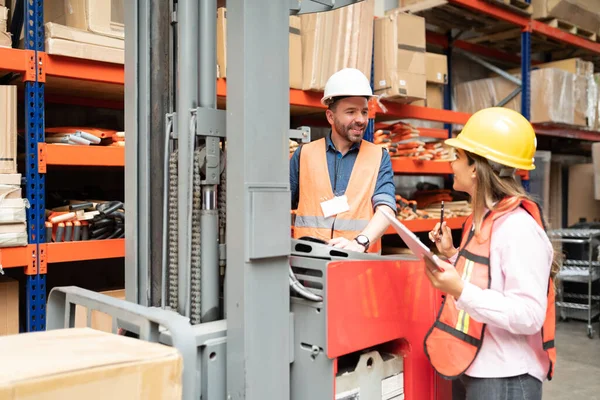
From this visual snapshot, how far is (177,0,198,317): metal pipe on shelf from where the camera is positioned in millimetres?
1726

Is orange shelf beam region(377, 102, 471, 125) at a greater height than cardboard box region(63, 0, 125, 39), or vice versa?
cardboard box region(63, 0, 125, 39)

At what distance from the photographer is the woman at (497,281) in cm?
174

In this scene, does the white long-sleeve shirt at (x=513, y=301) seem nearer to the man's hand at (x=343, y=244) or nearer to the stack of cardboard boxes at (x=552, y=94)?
the man's hand at (x=343, y=244)

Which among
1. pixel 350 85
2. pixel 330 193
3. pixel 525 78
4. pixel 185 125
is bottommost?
pixel 330 193

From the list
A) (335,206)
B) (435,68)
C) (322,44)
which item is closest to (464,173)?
(335,206)

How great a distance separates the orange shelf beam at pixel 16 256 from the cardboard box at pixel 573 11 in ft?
21.7

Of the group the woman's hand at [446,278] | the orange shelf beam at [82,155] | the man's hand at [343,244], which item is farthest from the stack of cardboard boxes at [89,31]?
the woman's hand at [446,278]

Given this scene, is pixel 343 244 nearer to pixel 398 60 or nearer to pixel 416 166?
pixel 398 60

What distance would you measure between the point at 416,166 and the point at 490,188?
387cm

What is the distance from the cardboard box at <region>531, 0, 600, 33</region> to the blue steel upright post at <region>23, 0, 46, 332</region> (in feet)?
20.1

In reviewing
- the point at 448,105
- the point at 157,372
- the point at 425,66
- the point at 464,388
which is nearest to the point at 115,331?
the point at 157,372

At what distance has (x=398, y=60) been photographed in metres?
5.18

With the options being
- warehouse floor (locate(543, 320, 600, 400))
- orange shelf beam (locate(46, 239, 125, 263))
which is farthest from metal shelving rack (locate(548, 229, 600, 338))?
orange shelf beam (locate(46, 239, 125, 263))

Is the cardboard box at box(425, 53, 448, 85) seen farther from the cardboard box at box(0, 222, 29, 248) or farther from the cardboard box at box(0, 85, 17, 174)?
the cardboard box at box(0, 222, 29, 248)
